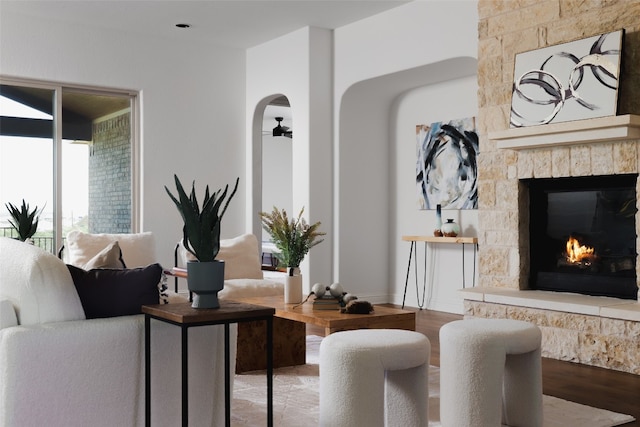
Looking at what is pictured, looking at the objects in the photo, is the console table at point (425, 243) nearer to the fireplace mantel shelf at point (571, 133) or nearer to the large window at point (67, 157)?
the fireplace mantel shelf at point (571, 133)

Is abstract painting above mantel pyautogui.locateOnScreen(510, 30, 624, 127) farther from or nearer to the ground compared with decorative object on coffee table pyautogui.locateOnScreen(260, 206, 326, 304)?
farther from the ground

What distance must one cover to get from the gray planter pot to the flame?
3309 mm

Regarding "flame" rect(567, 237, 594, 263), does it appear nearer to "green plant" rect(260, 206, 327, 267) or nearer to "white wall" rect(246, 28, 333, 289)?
"green plant" rect(260, 206, 327, 267)

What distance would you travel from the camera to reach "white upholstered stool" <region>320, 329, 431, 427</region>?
2.72 m

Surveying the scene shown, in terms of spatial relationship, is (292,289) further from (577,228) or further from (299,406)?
(577,228)

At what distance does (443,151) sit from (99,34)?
148 inches

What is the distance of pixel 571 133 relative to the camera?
4.74 m

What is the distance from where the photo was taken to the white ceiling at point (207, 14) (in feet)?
21.9

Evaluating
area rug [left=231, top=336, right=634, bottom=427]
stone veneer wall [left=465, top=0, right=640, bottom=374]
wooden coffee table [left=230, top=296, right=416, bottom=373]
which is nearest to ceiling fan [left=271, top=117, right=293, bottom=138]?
stone veneer wall [left=465, top=0, right=640, bottom=374]

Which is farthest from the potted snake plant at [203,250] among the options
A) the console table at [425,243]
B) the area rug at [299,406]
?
the console table at [425,243]

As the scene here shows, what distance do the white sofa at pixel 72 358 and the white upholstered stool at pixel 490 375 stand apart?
103cm

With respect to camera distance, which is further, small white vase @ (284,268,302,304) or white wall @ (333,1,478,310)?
white wall @ (333,1,478,310)

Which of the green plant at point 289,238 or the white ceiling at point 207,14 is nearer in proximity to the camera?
the green plant at point 289,238

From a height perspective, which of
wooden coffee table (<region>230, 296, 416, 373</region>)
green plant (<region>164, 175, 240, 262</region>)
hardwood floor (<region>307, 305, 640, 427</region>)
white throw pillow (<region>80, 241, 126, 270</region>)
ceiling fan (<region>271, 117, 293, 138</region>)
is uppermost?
ceiling fan (<region>271, 117, 293, 138</region>)
